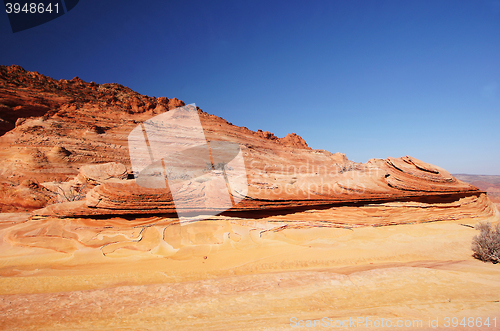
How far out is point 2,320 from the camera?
7.44ft

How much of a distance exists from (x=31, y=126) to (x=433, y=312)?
2189cm

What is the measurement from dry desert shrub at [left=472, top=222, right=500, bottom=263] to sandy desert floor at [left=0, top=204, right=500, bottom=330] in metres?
0.16

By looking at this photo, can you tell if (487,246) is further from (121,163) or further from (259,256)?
(121,163)

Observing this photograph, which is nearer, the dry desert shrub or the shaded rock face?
the dry desert shrub

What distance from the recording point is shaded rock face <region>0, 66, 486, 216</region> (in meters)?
4.99

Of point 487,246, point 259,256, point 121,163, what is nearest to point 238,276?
point 259,256

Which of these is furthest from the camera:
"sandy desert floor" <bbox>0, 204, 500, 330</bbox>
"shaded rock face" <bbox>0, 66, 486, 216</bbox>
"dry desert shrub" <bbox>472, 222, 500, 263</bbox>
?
"shaded rock face" <bbox>0, 66, 486, 216</bbox>

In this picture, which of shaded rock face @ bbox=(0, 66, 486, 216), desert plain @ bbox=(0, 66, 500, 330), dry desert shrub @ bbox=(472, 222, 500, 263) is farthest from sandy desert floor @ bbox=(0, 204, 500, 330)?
shaded rock face @ bbox=(0, 66, 486, 216)

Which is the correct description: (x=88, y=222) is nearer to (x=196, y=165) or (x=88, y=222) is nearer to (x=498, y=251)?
(x=498, y=251)

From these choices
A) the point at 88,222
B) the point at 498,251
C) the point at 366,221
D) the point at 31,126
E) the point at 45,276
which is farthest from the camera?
the point at 31,126

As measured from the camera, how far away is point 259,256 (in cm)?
417

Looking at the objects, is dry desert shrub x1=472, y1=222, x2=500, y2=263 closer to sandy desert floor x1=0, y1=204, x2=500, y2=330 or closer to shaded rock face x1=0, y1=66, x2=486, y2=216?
sandy desert floor x1=0, y1=204, x2=500, y2=330

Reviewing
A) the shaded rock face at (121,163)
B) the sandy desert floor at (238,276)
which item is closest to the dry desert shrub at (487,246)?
the sandy desert floor at (238,276)

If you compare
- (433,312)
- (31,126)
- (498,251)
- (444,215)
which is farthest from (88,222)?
(31,126)
